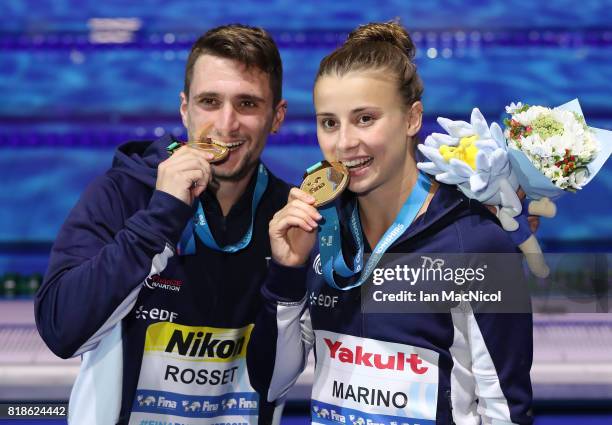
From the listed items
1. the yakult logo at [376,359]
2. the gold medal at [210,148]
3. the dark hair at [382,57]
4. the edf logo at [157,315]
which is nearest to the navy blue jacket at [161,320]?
the edf logo at [157,315]

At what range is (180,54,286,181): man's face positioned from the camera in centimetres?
231

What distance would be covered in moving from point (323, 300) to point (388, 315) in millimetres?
184

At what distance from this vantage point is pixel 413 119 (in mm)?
2146

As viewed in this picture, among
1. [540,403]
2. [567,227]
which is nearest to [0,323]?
[540,403]

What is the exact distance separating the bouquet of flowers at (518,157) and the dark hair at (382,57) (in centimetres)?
14

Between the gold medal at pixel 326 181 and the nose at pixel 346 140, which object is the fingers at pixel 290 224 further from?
the nose at pixel 346 140

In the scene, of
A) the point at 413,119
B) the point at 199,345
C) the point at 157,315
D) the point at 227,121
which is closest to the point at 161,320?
the point at 157,315

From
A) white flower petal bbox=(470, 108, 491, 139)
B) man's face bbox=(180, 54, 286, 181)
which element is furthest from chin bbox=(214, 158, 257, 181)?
white flower petal bbox=(470, 108, 491, 139)

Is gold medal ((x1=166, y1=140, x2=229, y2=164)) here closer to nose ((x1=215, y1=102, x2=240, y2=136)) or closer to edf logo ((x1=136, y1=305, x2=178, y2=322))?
nose ((x1=215, y1=102, x2=240, y2=136))

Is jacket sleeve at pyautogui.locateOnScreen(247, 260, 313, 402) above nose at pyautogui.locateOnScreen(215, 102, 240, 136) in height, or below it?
below

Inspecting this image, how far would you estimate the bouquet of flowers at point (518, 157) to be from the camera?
81.0 inches

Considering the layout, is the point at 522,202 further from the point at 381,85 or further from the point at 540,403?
the point at 540,403

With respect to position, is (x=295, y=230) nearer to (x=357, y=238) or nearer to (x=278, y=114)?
(x=357, y=238)

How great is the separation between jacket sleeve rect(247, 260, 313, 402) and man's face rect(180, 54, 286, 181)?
15.2 inches
